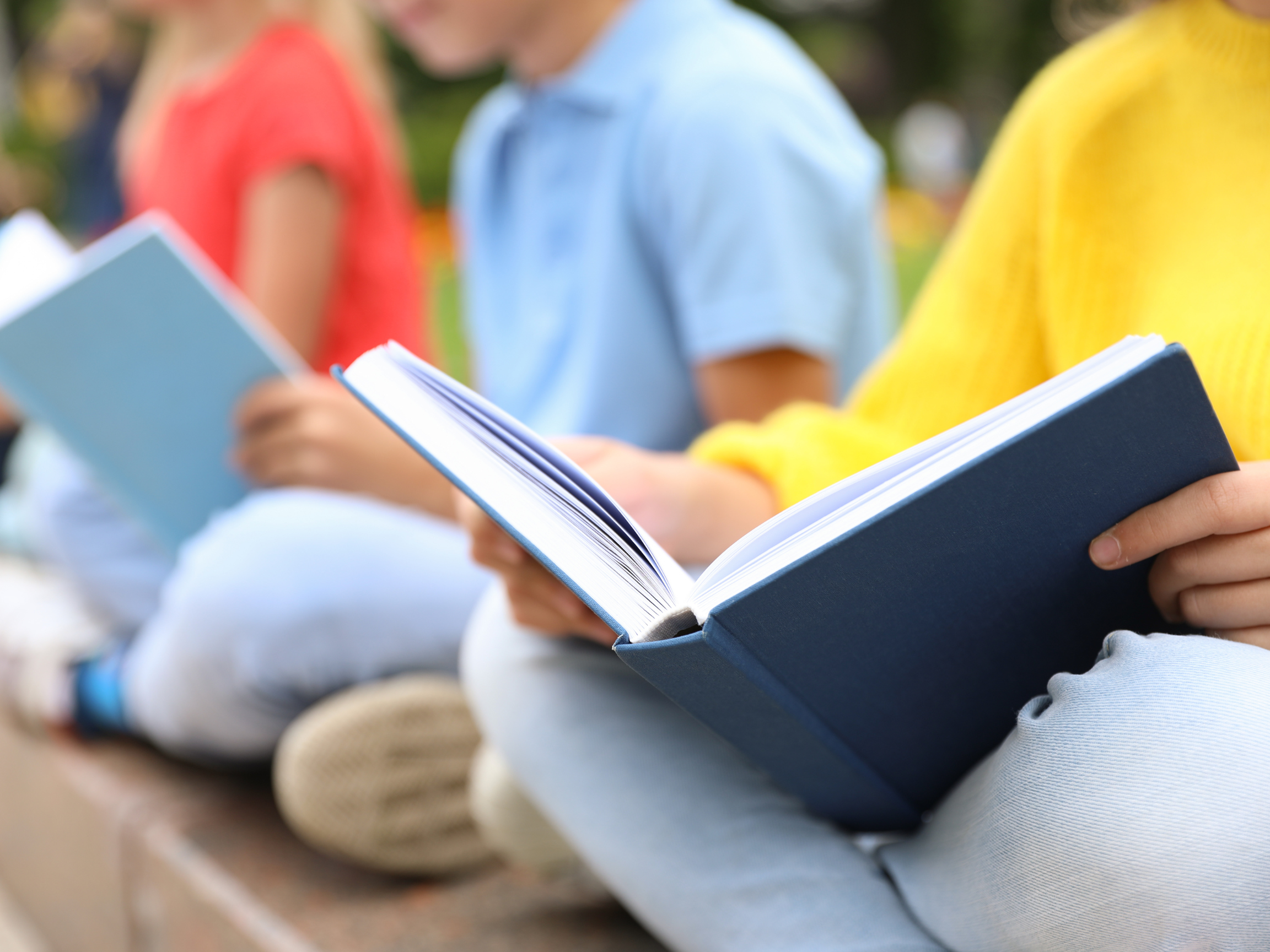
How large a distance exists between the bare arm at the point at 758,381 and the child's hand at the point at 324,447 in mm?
273

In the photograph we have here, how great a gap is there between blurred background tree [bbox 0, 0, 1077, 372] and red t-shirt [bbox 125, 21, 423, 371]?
814mm

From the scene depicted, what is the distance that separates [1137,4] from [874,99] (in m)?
17.1

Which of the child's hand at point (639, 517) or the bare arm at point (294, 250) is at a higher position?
the bare arm at point (294, 250)

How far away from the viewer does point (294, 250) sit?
1.42 m

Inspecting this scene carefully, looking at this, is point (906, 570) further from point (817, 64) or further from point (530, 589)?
point (817, 64)

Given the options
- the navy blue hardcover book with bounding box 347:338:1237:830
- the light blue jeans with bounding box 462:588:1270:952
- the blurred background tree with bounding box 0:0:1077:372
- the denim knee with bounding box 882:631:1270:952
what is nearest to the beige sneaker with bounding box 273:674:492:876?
the light blue jeans with bounding box 462:588:1270:952

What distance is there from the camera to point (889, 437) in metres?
0.86

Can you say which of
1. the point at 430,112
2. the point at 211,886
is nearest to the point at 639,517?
the point at 211,886

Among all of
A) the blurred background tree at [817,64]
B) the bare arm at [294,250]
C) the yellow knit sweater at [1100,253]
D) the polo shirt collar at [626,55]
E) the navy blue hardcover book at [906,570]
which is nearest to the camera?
the navy blue hardcover book at [906,570]

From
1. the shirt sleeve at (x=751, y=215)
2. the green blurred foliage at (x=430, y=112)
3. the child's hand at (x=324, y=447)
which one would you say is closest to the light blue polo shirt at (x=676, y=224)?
the shirt sleeve at (x=751, y=215)

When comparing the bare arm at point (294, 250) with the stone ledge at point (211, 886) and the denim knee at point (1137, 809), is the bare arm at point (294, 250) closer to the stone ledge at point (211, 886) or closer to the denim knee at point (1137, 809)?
the stone ledge at point (211, 886)

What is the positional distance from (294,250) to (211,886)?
2.37 ft

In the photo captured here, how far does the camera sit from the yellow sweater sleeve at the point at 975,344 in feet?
2.74

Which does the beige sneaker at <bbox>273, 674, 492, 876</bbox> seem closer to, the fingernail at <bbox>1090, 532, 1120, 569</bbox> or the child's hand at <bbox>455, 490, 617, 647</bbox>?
the child's hand at <bbox>455, 490, 617, 647</bbox>
